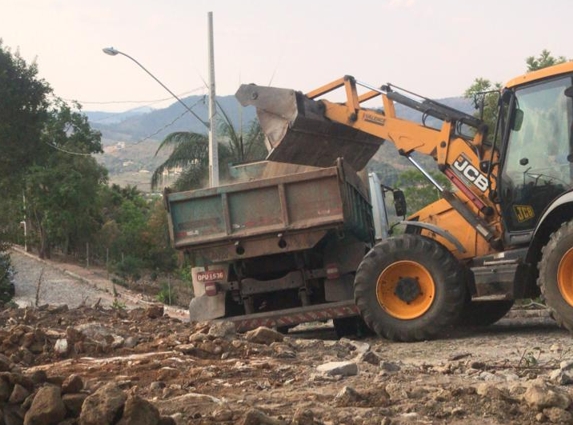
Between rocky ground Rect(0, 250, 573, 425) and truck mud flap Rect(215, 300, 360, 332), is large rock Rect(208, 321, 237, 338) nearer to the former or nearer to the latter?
rocky ground Rect(0, 250, 573, 425)

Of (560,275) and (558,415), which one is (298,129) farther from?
(558,415)

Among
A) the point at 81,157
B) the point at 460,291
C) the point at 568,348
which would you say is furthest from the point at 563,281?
the point at 81,157

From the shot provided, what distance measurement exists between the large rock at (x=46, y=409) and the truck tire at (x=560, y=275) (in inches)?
248

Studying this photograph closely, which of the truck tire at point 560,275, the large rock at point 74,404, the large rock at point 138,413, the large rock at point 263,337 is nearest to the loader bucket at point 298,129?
the large rock at point 263,337

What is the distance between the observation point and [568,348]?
32.6ft

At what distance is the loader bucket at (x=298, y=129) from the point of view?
1344cm

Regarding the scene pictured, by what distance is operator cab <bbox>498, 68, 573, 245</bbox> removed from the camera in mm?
10742

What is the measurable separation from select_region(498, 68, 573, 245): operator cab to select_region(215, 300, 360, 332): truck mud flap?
239 centimetres

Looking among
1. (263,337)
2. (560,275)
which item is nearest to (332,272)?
(263,337)

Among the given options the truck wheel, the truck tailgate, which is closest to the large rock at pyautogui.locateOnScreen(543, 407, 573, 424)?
the truck tailgate

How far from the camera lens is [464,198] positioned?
1238cm

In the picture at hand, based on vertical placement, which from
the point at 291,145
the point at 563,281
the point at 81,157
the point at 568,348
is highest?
the point at 81,157

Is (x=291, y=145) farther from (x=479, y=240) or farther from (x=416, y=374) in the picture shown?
(x=416, y=374)

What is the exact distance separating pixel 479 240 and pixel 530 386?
228 inches
